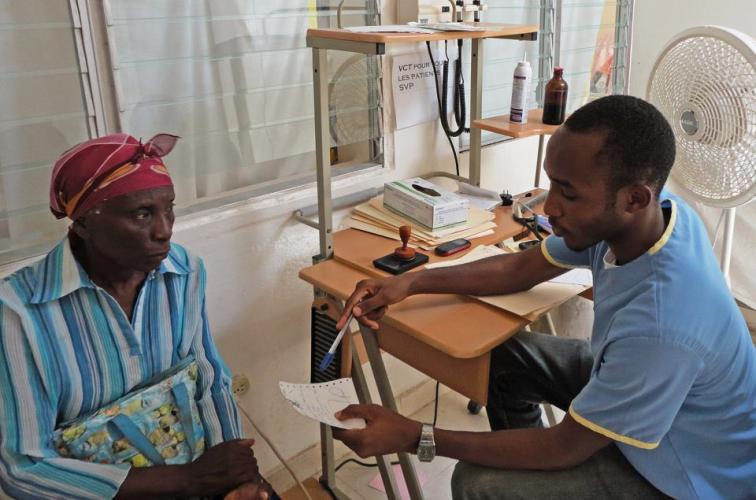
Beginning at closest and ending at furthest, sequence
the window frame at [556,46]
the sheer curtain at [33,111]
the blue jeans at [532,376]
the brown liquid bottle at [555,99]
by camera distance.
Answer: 1. the sheer curtain at [33,111]
2. the blue jeans at [532,376]
3. the brown liquid bottle at [555,99]
4. the window frame at [556,46]

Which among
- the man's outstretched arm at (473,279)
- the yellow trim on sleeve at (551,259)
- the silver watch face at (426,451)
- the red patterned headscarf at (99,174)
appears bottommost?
the silver watch face at (426,451)

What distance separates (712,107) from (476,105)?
2.20 feet

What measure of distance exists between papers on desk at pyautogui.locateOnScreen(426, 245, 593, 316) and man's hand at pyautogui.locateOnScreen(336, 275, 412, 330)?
15 cm

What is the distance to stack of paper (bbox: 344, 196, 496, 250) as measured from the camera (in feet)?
5.66

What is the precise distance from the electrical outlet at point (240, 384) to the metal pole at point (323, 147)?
16.7 inches

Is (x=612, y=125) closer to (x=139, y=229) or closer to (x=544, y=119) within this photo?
(x=139, y=229)

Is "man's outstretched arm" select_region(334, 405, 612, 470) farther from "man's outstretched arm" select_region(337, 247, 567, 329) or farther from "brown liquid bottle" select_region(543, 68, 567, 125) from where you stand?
"brown liquid bottle" select_region(543, 68, 567, 125)

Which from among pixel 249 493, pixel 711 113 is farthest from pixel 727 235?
pixel 249 493

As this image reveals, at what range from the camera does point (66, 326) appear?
3.51 feet

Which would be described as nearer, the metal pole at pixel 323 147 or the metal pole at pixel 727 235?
the metal pole at pixel 323 147

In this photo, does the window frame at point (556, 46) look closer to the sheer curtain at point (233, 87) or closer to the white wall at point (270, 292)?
the white wall at point (270, 292)

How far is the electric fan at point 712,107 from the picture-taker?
1.66 m

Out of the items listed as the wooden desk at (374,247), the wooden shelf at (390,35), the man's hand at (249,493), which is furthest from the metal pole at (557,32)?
the man's hand at (249,493)


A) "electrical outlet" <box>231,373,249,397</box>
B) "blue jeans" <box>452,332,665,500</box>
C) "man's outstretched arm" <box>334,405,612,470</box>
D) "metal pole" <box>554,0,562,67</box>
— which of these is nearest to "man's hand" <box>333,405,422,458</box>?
"man's outstretched arm" <box>334,405,612,470</box>
